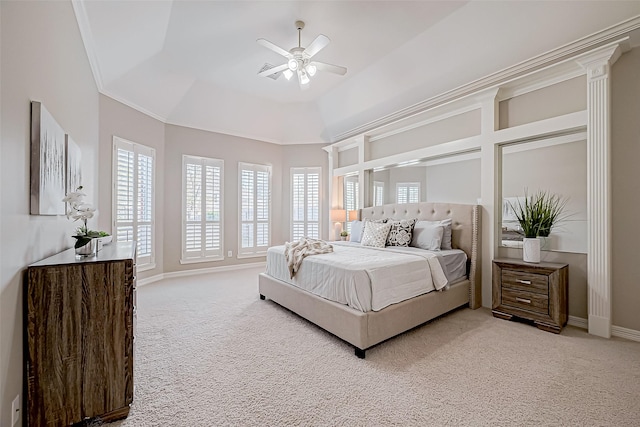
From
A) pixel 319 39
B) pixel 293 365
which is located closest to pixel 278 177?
pixel 319 39

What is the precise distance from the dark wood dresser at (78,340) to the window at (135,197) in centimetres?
323

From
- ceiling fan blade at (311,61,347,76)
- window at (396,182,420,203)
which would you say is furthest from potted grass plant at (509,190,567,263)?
ceiling fan blade at (311,61,347,76)

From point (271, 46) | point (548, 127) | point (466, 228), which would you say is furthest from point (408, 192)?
point (271, 46)

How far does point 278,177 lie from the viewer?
22.5ft

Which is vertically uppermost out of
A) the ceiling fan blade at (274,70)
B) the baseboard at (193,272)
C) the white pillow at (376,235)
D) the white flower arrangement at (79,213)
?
the ceiling fan blade at (274,70)

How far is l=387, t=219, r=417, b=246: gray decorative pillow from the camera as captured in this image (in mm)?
3930

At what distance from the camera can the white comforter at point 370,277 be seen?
2.50 metres

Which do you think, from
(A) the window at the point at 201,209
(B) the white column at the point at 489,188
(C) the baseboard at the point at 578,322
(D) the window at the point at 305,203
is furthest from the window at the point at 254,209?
(C) the baseboard at the point at 578,322

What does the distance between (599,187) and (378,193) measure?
305 cm

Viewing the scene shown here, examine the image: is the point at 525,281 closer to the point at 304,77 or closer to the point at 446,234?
the point at 446,234

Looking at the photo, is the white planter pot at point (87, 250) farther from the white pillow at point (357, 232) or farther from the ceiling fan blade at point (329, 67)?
the white pillow at point (357, 232)

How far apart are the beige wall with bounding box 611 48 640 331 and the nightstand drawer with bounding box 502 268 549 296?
603 millimetres

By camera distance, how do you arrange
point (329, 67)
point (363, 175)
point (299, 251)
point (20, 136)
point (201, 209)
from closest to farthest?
point (20, 136)
point (299, 251)
point (329, 67)
point (363, 175)
point (201, 209)

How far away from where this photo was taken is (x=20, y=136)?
1501mm
